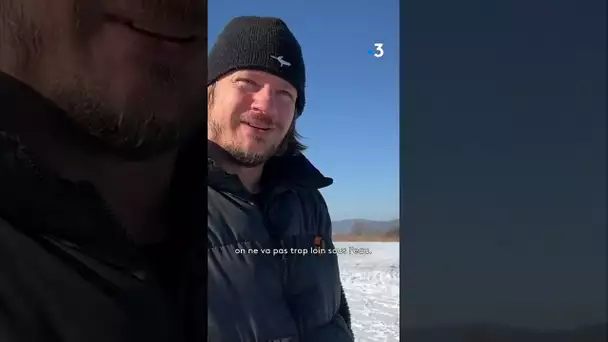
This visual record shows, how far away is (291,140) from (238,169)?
219 mm

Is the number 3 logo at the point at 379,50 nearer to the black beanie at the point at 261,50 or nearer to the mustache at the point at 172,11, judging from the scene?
the black beanie at the point at 261,50

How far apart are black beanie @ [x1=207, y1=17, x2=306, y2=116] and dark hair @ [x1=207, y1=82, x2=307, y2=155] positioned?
0.17 feet

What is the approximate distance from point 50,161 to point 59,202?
0.49 ft

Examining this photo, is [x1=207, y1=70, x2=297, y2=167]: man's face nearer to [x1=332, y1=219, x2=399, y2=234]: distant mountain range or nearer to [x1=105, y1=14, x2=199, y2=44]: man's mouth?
[x1=105, y1=14, x2=199, y2=44]: man's mouth

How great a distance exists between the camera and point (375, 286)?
6.58ft

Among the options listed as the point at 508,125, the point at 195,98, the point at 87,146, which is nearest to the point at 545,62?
the point at 508,125

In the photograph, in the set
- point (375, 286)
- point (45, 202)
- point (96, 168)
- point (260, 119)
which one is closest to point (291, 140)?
point (260, 119)

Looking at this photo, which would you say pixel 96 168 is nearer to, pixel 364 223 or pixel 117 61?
pixel 117 61

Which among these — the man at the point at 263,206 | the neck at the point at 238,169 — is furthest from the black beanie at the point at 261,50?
the neck at the point at 238,169

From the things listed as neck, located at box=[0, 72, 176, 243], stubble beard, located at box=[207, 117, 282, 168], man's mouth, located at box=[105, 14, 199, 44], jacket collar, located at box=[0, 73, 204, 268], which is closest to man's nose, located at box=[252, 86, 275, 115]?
stubble beard, located at box=[207, 117, 282, 168]

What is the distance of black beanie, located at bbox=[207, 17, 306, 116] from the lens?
2.05m

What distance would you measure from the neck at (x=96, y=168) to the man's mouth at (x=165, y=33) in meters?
0.43

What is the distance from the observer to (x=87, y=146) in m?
2.07

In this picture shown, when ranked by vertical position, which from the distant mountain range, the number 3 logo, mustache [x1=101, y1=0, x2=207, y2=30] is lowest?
the distant mountain range
